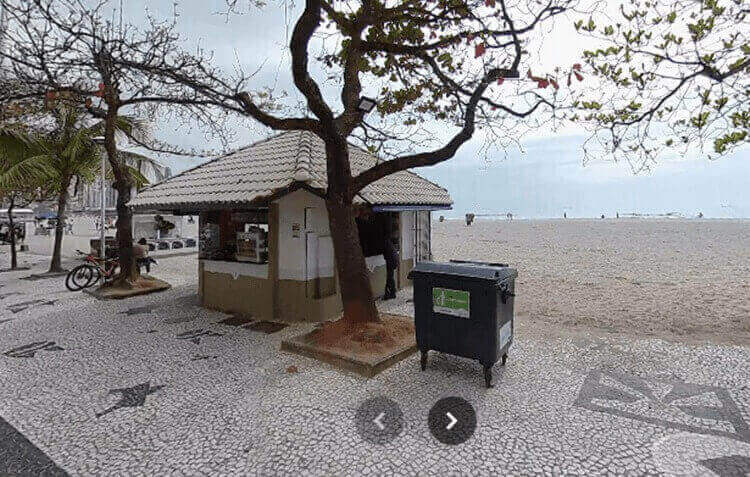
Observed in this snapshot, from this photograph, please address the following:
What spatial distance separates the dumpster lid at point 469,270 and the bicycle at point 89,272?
427 inches

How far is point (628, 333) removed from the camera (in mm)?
7477

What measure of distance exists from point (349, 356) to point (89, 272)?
36.7 ft

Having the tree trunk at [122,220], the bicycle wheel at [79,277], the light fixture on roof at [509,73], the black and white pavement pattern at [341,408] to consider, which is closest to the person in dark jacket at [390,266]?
the black and white pavement pattern at [341,408]

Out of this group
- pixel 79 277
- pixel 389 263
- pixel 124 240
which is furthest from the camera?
pixel 79 277

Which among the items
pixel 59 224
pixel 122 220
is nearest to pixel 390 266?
pixel 122 220

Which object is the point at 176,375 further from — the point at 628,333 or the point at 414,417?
the point at 628,333

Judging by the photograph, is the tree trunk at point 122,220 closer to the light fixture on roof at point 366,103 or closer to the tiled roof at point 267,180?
the tiled roof at point 267,180

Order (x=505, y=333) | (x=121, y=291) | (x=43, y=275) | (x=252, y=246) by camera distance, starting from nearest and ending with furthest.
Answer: (x=505, y=333), (x=252, y=246), (x=121, y=291), (x=43, y=275)

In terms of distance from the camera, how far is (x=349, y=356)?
5781 millimetres

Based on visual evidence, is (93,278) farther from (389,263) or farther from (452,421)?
(452,421)

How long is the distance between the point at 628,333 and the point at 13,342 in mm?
11690

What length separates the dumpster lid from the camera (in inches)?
199

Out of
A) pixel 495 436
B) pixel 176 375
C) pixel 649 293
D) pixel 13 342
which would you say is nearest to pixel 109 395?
pixel 176 375

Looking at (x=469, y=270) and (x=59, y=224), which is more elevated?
(x=59, y=224)
